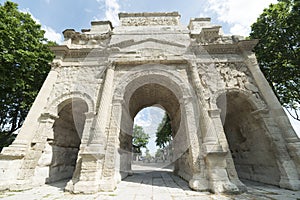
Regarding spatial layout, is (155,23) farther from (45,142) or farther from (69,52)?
(45,142)

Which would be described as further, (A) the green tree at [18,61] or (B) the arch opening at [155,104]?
(B) the arch opening at [155,104]

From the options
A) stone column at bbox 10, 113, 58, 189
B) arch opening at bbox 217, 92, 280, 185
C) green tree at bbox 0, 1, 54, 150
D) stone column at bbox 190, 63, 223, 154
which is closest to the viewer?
stone column at bbox 190, 63, 223, 154

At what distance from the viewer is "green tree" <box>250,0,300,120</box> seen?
301 inches

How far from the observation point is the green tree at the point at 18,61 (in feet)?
23.6

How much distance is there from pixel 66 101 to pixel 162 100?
228 inches

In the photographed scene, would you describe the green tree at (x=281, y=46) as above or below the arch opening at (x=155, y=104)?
above

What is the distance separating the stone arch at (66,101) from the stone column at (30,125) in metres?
0.37

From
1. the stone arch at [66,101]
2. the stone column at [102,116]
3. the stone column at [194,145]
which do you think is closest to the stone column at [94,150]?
the stone column at [102,116]

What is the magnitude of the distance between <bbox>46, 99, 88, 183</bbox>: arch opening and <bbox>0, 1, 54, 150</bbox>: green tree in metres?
3.42

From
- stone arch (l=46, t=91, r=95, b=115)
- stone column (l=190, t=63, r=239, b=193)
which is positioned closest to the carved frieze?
stone column (l=190, t=63, r=239, b=193)

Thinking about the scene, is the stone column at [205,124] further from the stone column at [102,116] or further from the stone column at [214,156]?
the stone column at [102,116]

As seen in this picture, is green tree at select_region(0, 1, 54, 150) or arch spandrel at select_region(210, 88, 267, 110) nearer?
arch spandrel at select_region(210, 88, 267, 110)

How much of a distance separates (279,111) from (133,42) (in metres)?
8.01

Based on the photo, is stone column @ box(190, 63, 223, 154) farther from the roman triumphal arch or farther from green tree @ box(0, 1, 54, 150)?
green tree @ box(0, 1, 54, 150)
